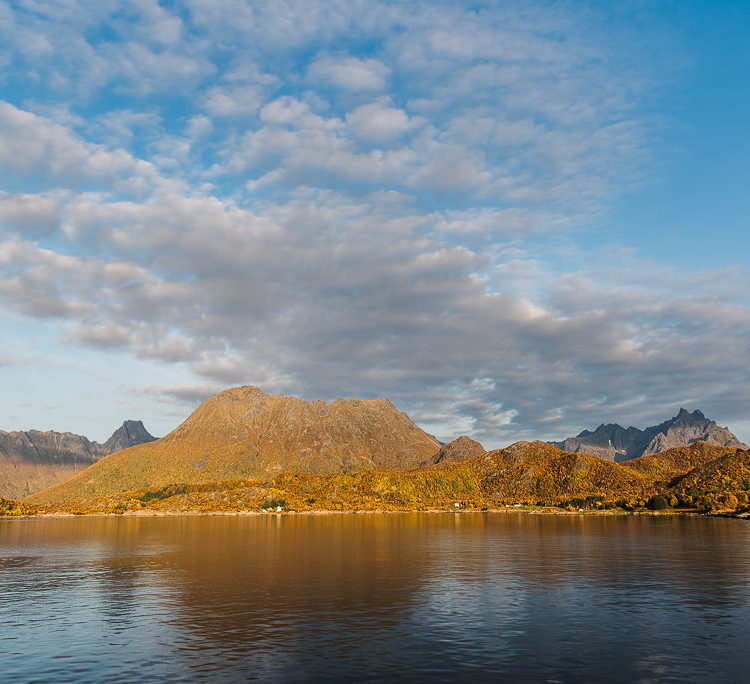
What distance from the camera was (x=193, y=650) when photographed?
176 ft

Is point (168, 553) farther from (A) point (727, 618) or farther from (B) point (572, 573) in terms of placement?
(A) point (727, 618)

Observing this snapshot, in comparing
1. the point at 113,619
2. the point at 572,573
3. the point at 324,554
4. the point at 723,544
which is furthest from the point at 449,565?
the point at 723,544

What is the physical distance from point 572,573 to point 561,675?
64.7m

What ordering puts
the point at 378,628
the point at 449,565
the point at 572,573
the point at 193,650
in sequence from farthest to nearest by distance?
the point at 449,565, the point at 572,573, the point at 378,628, the point at 193,650

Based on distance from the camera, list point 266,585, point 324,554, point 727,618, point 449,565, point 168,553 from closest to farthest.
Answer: point 727,618
point 266,585
point 449,565
point 324,554
point 168,553

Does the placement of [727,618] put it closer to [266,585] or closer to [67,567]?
[266,585]

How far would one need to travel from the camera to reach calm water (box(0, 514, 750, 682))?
4766 centimetres

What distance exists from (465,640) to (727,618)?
32.1 meters

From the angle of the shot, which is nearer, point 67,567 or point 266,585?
point 266,585

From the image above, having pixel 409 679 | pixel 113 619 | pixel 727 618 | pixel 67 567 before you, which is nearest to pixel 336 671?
pixel 409 679

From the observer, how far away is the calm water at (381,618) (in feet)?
156

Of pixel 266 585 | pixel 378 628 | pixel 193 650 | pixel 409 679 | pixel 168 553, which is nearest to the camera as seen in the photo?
pixel 409 679

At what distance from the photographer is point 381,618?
67.1m

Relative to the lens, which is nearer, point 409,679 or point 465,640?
point 409,679
